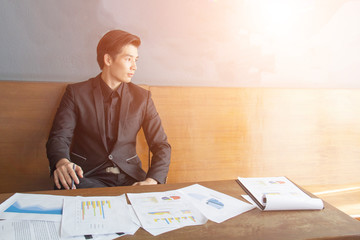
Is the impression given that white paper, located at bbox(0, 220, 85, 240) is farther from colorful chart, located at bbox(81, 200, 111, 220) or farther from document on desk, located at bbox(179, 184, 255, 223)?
document on desk, located at bbox(179, 184, 255, 223)

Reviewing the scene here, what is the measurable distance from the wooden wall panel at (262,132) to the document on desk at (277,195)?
33.2 inches

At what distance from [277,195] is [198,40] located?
148 centimetres

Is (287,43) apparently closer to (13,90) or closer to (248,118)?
(248,118)

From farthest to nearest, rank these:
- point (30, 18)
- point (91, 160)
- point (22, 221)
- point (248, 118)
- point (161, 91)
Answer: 1. point (248, 118)
2. point (161, 91)
3. point (30, 18)
4. point (91, 160)
5. point (22, 221)

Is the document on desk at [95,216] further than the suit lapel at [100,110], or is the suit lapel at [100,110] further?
the suit lapel at [100,110]

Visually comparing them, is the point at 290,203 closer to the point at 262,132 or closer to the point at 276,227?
the point at 276,227

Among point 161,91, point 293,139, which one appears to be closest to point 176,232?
point 161,91

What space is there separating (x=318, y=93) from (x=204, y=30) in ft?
3.20

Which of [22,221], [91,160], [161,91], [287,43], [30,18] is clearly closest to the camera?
[22,221]

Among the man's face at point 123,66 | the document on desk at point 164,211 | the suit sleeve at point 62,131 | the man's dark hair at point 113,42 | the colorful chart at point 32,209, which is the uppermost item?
the man's dark hair at point 113,42

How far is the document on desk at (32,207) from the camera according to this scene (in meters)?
0.93

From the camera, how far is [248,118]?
2.28 meters

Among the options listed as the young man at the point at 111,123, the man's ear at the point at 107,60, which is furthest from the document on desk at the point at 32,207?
the man's ear at the point at 107,60

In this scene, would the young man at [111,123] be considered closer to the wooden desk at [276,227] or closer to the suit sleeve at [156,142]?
the suit sleeve at [156,142]
